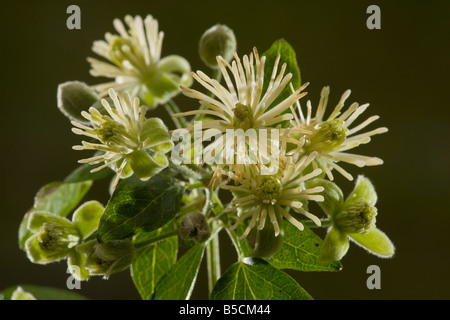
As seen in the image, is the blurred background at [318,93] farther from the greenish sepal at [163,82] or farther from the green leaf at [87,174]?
the green leaf at [87,174]

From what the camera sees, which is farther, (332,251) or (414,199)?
(414,199)

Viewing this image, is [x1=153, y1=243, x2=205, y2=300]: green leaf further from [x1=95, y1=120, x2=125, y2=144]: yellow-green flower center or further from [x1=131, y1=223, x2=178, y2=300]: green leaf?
[x1=95, y1=120, x2=125, y2=144]: yellow-green flower center

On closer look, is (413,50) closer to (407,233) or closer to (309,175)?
(407,233)

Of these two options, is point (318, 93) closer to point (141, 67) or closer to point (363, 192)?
point (141, 67)

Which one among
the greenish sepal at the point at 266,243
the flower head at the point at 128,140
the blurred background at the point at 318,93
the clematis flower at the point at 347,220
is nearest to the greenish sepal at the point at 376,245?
the clematis flower at the point at 347,220

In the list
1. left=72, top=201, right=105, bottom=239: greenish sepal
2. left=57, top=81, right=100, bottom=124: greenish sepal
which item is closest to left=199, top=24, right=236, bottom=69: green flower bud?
left=57, top=81, right=100, bottom=124: greenish sepal
